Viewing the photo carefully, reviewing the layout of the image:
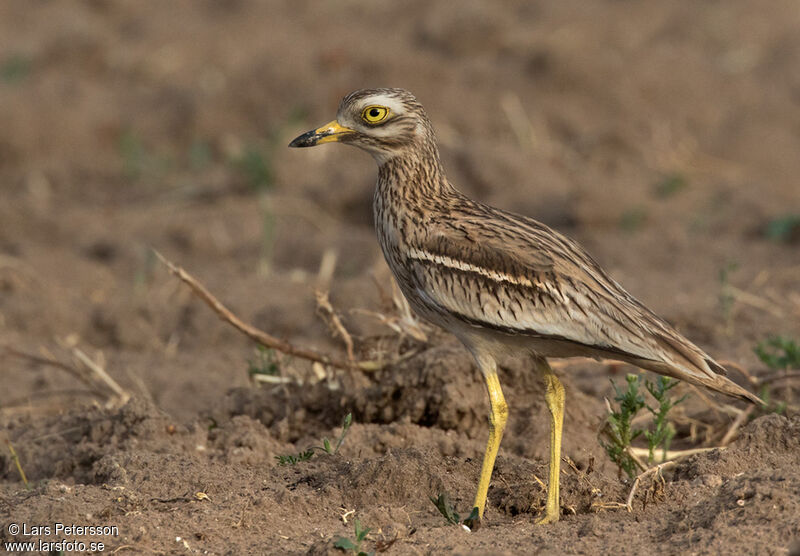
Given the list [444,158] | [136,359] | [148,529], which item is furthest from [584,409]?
[444,158]

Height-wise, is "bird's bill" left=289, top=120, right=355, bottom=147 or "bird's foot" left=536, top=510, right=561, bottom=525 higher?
"bird's bill" left=289, top=120, right=355, bottom=147

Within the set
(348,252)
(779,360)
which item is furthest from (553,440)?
(348,252)

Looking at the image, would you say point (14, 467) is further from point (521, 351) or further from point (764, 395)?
point (764, 395)

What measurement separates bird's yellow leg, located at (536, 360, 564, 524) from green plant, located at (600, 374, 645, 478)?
21cm

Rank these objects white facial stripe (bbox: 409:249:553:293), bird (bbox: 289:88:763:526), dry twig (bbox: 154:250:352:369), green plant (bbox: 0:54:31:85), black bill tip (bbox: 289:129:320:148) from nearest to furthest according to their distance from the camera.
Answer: bird (bbox: 289:88:763:526) < white facial stripe (bbox: 409:249:553:293) < black bill tip (bbox: 289:129:320:148) < dry twig (bbox: 154:250:352:369) < green plant (bbox: 0:54:31:85)

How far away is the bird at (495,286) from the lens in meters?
4.30

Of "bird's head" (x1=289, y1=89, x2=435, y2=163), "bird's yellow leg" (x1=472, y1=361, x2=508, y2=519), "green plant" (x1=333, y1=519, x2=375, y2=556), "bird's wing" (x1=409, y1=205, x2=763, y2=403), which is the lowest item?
"green plant" (x1=333, y1=519, x2=375, y2=556)

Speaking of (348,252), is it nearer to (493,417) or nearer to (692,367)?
(493,417)

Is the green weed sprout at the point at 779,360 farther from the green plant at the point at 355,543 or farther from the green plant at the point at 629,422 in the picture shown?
the green plant at the point at 355,543

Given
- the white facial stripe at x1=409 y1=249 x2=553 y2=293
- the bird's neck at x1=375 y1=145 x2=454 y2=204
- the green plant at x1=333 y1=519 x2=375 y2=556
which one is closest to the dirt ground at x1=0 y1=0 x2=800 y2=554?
the green plant at x1=333 y1=519 x2=375 y2=556

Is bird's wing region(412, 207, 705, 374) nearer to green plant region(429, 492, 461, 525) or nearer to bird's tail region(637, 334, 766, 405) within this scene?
bird's tail region(637, 334, 766, 405)

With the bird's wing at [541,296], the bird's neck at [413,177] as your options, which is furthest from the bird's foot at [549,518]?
the bird's neck at [413,177]

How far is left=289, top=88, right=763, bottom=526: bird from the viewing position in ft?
14.1

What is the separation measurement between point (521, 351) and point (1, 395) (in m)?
3.33
